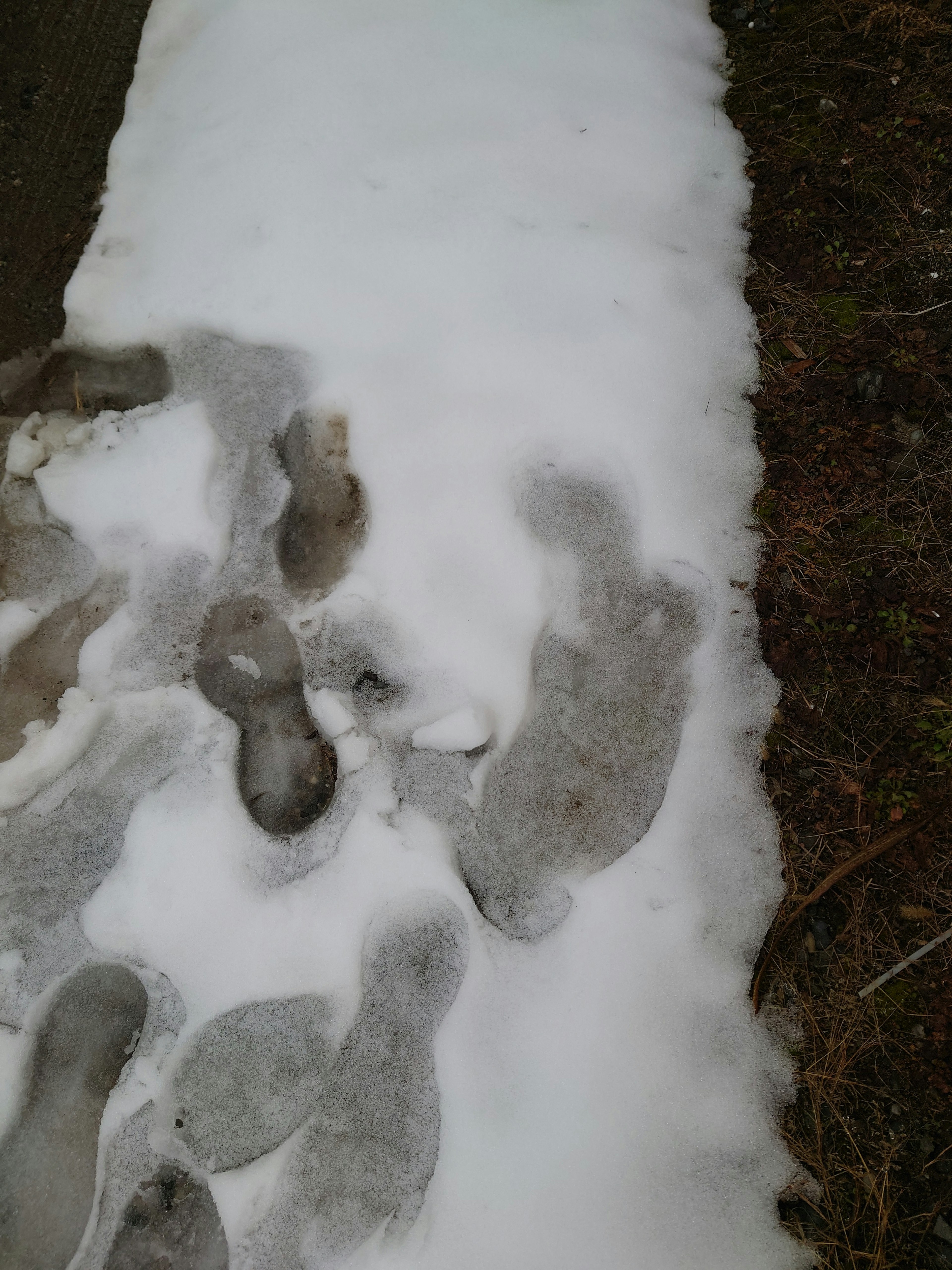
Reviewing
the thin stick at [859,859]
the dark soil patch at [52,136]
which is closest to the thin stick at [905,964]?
the thin stick at [859,859]

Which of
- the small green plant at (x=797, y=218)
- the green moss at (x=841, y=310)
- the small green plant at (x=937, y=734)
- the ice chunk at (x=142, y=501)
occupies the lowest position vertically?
the small green plant at (x=937, y=734)

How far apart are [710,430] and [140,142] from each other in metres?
2.20

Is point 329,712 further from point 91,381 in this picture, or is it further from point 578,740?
point 91,381

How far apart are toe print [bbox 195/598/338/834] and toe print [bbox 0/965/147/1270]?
647mm

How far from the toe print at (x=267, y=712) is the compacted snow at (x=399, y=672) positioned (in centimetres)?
1

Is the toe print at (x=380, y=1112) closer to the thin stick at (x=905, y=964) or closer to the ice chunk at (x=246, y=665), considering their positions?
the ice chunk at (x=246, y=665)

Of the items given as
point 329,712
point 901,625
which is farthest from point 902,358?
point 329,712

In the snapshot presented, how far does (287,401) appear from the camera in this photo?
2.36m

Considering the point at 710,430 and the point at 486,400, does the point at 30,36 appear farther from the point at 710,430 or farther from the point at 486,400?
the point at 710,430

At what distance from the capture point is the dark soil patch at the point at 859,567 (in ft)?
6.41

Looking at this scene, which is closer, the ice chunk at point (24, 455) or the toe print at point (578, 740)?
the toe print at point (578, 740)

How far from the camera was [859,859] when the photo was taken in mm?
2051

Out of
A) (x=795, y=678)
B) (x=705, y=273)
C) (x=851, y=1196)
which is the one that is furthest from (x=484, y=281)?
(x=851, y=1196)

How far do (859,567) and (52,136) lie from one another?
3080 mm
